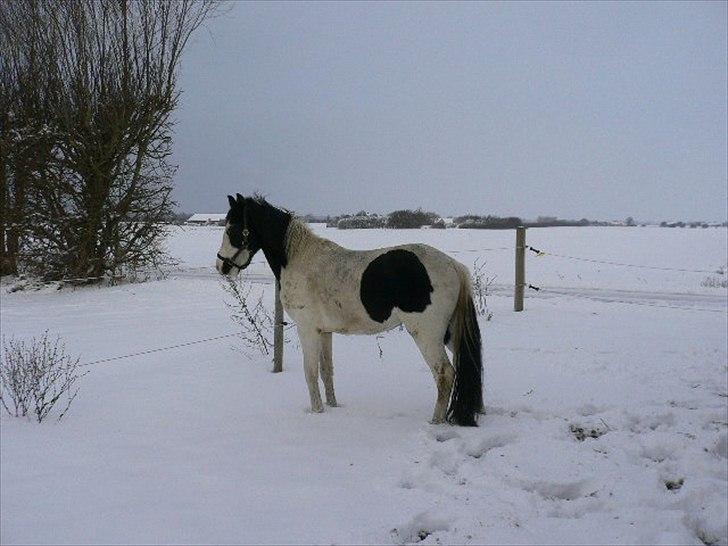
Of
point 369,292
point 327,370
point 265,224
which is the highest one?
point 265,224

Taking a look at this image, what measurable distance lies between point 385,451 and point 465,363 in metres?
0.92

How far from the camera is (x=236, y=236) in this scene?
4.37m

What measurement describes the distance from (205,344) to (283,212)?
3.46m

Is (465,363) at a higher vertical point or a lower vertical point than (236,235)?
lower


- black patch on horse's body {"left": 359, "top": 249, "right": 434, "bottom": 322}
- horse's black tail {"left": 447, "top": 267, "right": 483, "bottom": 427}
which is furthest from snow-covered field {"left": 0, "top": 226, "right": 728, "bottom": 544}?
black patch on horse's body {"left": 359, "top": 249, "right": 434, "bottom": 322}

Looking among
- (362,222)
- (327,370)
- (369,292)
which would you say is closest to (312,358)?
(327,370)

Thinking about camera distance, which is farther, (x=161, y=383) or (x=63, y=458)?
(x=161, y=383)

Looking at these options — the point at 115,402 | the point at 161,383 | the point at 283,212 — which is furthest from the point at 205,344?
the point at 283,212

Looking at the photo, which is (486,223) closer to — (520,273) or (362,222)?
(362,222)

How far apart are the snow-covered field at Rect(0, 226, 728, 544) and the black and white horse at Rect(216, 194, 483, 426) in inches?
16.7

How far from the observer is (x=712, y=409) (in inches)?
161

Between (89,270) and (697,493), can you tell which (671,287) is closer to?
(697,493)

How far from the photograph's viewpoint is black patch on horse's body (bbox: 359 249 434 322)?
387 cm

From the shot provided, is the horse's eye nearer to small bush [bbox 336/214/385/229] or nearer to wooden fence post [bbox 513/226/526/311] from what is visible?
wooden fence post [bbox 513/226/526/311]
